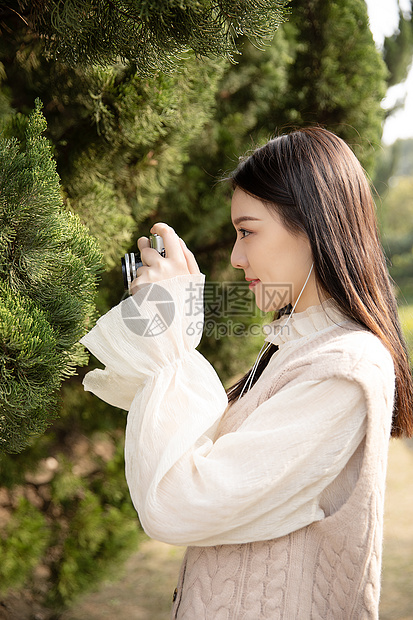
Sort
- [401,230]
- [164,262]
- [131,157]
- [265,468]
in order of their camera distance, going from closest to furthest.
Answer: [265,468] < [164,262] < [131,157] < [401,230]

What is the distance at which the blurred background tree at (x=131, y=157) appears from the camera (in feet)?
3.96

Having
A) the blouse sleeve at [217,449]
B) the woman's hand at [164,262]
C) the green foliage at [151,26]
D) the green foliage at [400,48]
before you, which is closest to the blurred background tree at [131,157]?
the green foliage at [151,26]

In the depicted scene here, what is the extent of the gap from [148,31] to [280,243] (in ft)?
1.34

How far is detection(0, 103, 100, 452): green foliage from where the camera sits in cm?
79

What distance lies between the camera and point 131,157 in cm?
133

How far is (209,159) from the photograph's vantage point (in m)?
1.96

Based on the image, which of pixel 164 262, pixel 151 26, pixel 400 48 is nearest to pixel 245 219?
pixel 164 262

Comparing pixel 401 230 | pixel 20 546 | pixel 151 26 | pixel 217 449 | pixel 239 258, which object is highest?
pixel 151 26

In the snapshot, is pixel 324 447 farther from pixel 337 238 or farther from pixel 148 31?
pixel 148 31

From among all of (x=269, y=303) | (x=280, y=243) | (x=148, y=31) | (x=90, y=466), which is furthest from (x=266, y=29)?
(x=90, y=466)

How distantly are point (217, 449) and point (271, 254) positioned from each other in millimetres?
350

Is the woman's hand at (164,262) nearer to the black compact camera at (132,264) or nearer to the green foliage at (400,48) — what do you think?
the black compact camera at (132,264)

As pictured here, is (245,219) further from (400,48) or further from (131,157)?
(400,48)

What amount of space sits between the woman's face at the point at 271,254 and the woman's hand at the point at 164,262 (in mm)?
112
